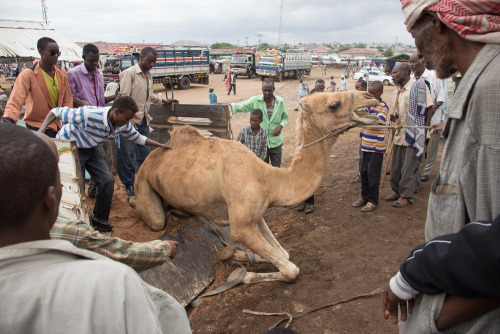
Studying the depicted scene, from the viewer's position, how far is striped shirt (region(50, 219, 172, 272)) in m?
1.59

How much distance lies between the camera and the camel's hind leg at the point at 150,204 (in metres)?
4.85

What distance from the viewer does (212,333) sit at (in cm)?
339

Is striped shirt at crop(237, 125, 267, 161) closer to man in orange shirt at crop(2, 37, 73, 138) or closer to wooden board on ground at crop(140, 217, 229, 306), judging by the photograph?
wooden board on ground at crop(140, 217, 229, 306)

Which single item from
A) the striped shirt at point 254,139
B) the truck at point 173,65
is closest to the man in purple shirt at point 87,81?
the striped shirt at point 254,139

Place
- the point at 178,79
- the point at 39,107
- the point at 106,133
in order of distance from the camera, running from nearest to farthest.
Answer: the point at 106,133 < the point at 39,107 < the point at 178,79

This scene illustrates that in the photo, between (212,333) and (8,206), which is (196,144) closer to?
(212,333)

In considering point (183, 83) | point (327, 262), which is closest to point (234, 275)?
point (327, 262)

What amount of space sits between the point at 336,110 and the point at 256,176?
1230 mm

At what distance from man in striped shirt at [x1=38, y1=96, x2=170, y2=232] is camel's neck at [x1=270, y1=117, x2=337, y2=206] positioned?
1.74 meters

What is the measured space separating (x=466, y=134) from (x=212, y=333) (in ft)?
9.90

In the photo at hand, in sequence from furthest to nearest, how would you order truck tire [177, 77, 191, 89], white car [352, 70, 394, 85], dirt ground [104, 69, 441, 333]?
white car [352, 70, 394, 85]
truck tire [177, 77, 191, 89]
dirt ground [104, 69, 441, 333]

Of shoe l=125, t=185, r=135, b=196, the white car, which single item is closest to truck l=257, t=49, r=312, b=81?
the white car

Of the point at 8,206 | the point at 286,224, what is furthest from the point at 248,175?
the point at 8,206

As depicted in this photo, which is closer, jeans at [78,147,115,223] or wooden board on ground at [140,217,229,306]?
wooden board on ground at [140,217,229,306]
